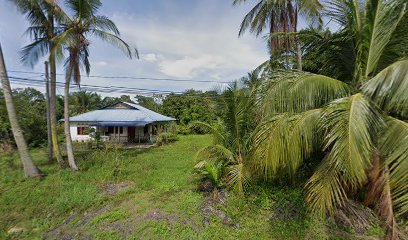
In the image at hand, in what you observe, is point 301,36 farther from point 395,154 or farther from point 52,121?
point 52,121

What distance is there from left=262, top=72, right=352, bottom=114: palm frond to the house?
584 inches

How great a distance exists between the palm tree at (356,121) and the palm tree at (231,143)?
156 cm

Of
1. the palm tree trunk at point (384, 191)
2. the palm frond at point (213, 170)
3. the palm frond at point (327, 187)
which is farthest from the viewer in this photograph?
the palm frond at point (213, 170)

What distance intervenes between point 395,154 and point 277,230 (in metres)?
2.68

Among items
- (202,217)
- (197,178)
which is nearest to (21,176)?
(197,178)

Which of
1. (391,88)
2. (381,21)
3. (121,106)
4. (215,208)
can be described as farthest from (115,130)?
(391,88)

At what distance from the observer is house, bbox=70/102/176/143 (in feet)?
61.7

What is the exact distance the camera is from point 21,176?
8.95m

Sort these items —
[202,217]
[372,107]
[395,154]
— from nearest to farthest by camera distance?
[395,154] < [372,107] < [202,217]

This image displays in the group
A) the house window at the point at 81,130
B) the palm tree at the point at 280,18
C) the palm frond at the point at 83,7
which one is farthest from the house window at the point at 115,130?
the palm tree at the point at 280,18

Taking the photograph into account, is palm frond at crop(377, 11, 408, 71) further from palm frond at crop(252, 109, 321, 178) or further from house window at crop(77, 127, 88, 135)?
house window at crop(77, 127, 88, 135)

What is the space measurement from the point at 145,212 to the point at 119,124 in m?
14.3

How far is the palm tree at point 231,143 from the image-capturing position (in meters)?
6.24

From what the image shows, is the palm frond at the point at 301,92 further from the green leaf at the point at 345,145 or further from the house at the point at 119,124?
the house at the point at 119,124
